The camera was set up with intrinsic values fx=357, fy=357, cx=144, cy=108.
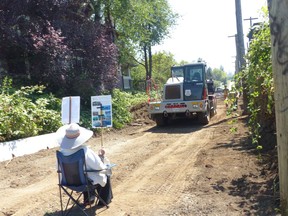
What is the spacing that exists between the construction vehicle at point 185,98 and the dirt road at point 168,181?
370 cm

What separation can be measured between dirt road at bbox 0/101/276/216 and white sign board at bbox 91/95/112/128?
1.15 m

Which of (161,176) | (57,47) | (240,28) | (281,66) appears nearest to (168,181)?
(161,176)

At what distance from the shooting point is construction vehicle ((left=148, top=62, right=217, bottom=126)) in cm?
1452

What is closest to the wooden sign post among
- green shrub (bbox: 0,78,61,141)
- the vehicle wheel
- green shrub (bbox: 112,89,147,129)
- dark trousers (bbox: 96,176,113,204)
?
dark trousers (bbox: 96,176,113,204)

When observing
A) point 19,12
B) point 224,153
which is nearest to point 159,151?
point 224,153

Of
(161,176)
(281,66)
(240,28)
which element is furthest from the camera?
(240,28)

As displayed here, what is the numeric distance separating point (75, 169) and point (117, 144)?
6.81 m

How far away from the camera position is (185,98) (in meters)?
15.0

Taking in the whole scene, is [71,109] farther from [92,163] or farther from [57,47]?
[57,47]

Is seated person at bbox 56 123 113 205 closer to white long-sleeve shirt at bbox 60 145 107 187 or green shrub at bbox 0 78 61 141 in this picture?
white long-sleeve shirt at bbox 60 145 107 187

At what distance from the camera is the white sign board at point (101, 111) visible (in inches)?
248

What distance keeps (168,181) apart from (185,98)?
8.86m

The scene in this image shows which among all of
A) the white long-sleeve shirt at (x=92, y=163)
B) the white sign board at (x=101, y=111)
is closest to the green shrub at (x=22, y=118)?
the white sign board at (x=101, y=111)

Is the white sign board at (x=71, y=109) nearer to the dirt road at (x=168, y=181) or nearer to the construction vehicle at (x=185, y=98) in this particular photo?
the dirt road at (x=168, y=181)
